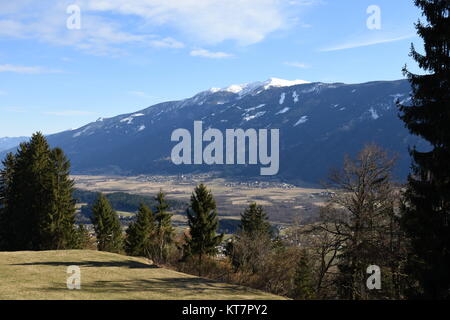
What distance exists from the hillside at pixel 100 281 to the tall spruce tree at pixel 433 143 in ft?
32.1

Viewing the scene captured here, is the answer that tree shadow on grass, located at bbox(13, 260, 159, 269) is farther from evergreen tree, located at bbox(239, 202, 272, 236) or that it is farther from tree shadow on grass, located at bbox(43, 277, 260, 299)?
evergreen tree, located at bbox(239, 202, 272, 236)

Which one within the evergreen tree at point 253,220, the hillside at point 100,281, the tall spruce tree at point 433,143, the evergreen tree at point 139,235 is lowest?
the evergreen tree at point 139,235

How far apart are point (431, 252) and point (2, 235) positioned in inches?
2063

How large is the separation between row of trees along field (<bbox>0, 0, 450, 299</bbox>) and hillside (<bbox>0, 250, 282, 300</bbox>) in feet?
25.6

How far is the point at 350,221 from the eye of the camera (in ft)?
98.1

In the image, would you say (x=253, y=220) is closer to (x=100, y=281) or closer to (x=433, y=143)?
(x=100, y=281)

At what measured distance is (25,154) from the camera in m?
53.5

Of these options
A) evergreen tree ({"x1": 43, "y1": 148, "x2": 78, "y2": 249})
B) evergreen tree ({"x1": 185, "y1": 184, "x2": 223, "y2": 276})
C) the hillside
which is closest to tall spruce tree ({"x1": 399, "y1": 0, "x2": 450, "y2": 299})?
the hillside

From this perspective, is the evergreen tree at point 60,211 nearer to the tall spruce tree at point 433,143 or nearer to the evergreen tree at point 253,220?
the evergreen tree at point 253,220

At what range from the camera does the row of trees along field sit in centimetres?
1856

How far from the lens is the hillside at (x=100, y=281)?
790 inches

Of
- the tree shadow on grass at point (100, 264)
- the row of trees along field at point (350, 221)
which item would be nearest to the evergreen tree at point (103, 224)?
the row of trees along field at point (350, 221)

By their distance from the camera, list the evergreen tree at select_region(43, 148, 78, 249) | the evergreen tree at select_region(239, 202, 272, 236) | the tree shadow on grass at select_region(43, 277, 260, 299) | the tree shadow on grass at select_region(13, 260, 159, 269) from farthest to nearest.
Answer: the evergreen tree at select_region(239, 202, 272, 236) < the evergreen tree at select_region(43, 148, 78, 249) < the tree shadow on grass at select_region(13, 260, 159, 269) < the tree shadow on grass at select_region(43, 277, 260, 299)

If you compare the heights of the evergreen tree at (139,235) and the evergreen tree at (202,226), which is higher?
the evergreen tree at (202,226)
